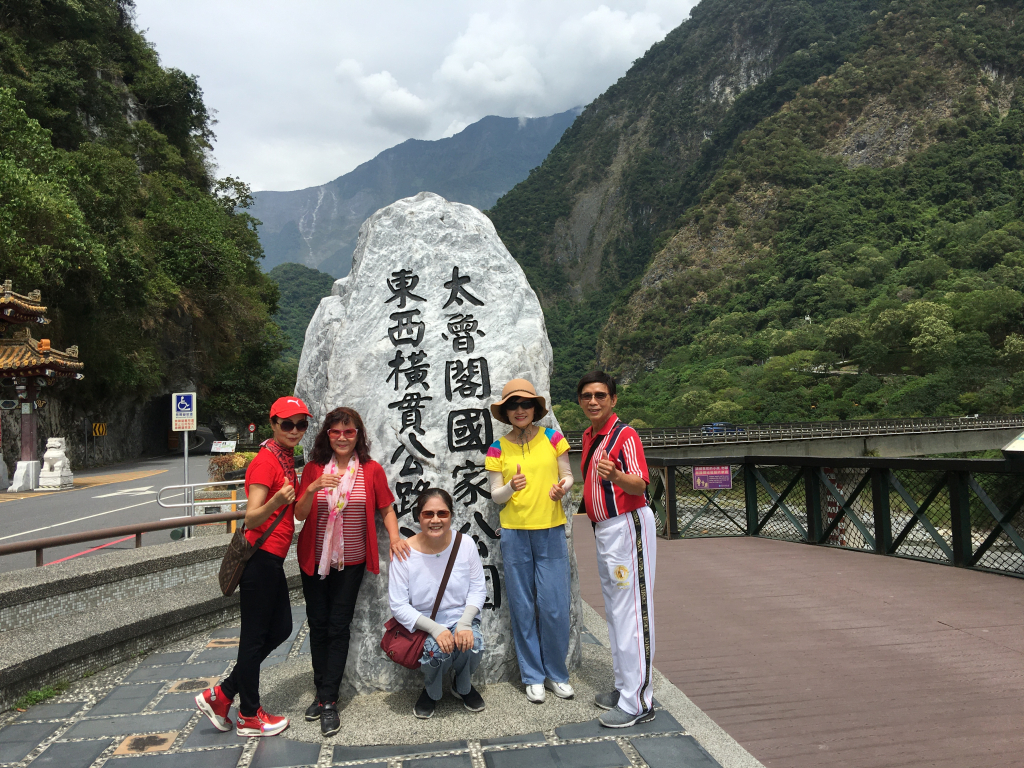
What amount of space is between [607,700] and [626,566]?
2.12 ft

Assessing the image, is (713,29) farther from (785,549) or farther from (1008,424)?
(785,549)

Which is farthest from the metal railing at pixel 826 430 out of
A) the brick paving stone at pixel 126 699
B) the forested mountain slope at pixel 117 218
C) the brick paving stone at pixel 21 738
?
the brick paving stone at pixel 21 738

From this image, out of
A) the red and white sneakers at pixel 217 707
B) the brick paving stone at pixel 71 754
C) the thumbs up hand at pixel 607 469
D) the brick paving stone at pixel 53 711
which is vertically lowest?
the brick paving stone at pixel 53 711

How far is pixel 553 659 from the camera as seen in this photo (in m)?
3.05

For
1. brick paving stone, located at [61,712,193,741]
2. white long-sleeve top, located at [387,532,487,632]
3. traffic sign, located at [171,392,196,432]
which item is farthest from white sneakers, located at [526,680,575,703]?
traffic sign, located at [171,392,196,432]

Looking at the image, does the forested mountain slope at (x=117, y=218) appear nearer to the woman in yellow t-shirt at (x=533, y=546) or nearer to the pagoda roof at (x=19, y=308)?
the pagoda roof at (x=19, y=308)

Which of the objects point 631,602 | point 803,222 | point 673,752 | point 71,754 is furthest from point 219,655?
point 803,222

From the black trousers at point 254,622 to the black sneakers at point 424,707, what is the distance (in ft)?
2.24

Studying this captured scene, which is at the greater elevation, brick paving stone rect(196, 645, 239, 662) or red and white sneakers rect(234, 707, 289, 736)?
red and white sneakers rect(234, 707, 289, 736)

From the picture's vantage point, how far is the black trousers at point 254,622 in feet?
8.82

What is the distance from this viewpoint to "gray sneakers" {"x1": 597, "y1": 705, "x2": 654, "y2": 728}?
2.70 meters

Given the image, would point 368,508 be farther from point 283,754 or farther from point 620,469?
point 620,469

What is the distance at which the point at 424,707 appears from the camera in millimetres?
2871

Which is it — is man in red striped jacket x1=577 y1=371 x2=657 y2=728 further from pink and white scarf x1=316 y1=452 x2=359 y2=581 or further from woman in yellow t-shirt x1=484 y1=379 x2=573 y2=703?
pink and white scarf x1=316 y1=452 x2=359 y2=581
